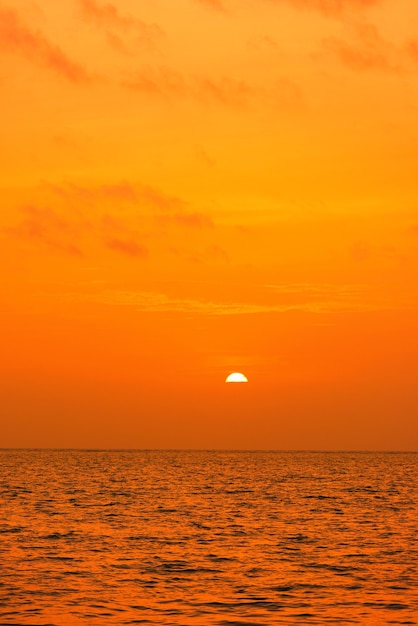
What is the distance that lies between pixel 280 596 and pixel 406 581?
21.2 feet

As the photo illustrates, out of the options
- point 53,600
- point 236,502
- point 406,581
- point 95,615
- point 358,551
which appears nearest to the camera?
point 95,615

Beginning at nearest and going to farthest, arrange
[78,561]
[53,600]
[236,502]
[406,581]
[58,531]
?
[53,600] < [406,581] < [78,561] < [58,531] < [236,502]

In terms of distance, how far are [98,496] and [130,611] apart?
204ft

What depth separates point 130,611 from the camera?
106 ft

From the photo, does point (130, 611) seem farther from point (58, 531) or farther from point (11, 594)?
point (58, 531)

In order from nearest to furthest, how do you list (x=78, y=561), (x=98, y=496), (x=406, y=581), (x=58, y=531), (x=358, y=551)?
1. (x=406, y=581)
2. (x=78, y=561)
3. (x=358, y=551)
4. (x=58, y=531)
5. (x=98, y=496)

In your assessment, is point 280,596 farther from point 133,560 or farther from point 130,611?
point 133,560

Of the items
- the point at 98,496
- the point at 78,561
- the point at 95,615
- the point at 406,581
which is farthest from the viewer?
the point at 98,496

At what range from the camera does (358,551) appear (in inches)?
1891

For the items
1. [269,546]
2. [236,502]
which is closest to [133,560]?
[269,546]

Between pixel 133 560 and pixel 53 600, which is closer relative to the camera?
pixel 53 600

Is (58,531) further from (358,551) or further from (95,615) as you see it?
(95,615)

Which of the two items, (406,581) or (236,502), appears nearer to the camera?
(406,581)

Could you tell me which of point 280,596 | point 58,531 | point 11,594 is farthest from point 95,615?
point 58,531
